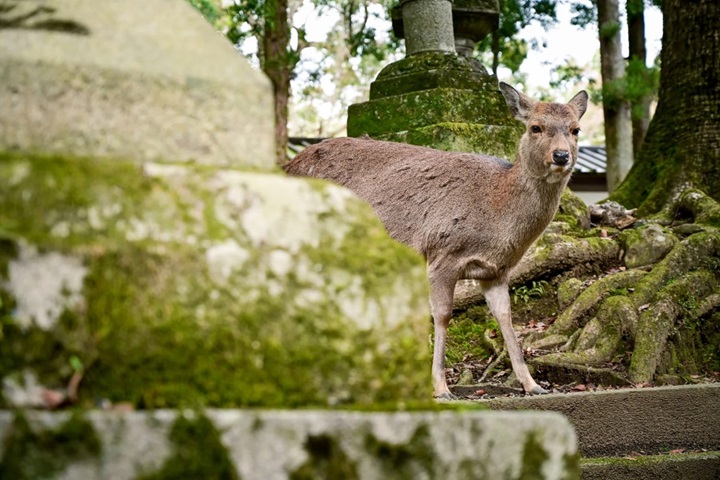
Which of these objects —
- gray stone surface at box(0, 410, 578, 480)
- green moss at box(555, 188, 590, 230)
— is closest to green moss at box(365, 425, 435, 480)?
gray stone surface at box(0, 410, 578, 480)

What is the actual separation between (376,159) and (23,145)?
5542mm

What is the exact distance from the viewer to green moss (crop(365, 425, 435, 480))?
63.9 inches

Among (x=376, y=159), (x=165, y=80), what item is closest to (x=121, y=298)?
(x=165, y=80)

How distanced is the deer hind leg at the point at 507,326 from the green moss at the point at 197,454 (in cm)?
467

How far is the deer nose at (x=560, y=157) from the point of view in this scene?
241 inches

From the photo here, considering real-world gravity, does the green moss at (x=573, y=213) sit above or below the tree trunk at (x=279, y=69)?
below

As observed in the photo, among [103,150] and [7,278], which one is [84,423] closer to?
[7,278]

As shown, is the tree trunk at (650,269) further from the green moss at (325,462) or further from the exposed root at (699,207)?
the green moss at (325,462)

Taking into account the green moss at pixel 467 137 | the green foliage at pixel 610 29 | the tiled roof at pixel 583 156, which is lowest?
the tiled roof at pixel 583 156

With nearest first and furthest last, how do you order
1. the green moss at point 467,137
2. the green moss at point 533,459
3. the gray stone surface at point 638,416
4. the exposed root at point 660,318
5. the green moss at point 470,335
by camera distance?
the green moss at point 533,459 < the gray stone surface at point 638,416 < the exposed root at point 660,318 < the green moss at point 470,335 < the green moss at point 467,137

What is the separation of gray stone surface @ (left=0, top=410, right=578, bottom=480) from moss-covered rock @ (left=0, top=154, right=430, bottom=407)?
11 cm

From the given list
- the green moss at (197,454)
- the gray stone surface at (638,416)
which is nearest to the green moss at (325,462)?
the green moss at (197,454)

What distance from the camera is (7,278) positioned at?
158 cm

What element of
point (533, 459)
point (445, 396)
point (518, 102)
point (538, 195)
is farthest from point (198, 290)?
point (518, 102)
